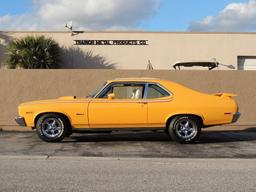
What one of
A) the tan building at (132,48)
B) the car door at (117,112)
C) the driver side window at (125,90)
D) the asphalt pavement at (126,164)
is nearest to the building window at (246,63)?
the tan building at (132,48)

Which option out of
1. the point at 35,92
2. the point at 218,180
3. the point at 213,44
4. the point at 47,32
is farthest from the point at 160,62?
the point at 218,180

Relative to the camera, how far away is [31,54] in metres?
29.6

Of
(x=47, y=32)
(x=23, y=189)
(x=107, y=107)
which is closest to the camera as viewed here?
(x=23, y=189)

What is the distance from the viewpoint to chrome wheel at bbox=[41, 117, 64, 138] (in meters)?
12.2

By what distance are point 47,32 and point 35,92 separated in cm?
1776

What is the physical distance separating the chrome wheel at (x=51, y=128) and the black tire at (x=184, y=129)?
2.64m

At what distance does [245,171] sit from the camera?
879cm

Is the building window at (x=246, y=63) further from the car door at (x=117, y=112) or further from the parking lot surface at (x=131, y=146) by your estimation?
the car door at (x=117, y=112)

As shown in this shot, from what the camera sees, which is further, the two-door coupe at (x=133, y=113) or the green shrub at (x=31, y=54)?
the green shrub at (x=31, y=54)

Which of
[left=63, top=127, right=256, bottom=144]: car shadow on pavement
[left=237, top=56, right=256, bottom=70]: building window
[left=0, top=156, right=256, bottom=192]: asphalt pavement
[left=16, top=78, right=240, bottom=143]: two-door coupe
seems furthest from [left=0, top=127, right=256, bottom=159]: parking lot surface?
[left=237, top=56, right=256, bottom=70]: building window

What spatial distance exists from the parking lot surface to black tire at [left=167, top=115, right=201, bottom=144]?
18 cm

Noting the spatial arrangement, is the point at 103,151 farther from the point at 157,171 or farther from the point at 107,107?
the point at 157,171

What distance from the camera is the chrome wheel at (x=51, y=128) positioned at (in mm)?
12180

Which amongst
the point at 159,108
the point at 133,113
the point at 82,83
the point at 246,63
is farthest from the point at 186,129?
the point at 246,63
